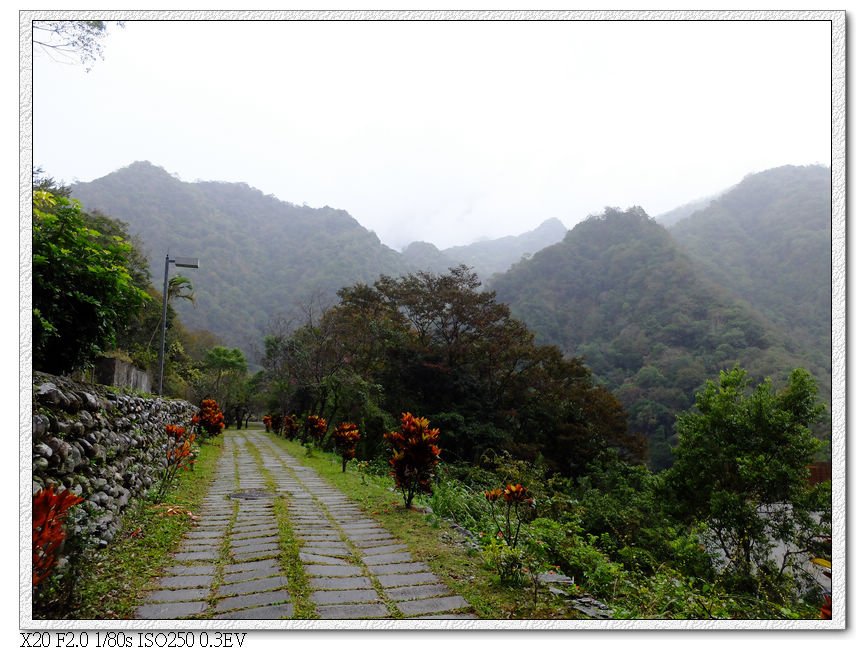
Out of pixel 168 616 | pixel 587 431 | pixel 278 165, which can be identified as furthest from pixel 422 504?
pixel 587 431

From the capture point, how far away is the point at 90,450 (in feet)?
12.0

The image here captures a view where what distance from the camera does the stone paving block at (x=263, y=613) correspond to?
2.48 metres

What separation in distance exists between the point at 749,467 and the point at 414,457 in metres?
7.35

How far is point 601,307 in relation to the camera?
97.1 feet

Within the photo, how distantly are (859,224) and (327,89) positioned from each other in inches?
139

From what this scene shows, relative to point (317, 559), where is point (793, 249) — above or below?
above

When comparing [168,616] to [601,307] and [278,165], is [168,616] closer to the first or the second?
[278,165]

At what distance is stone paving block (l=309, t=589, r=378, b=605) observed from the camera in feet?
8.64

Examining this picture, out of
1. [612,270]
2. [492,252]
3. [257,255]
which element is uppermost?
[492,252]

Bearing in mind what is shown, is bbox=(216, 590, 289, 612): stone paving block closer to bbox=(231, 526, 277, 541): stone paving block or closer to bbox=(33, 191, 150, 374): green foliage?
bbox=(231, 526, 277, 541): stone paving block

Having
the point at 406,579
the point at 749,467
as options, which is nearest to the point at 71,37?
the point at 406,579

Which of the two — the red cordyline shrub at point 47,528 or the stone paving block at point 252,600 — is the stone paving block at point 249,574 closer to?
the stone paving block at point 252,600

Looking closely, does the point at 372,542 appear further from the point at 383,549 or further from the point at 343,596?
the point at 343,596

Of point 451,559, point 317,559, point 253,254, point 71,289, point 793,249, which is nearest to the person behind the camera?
point 317,559
